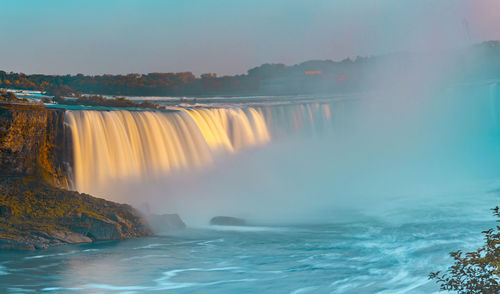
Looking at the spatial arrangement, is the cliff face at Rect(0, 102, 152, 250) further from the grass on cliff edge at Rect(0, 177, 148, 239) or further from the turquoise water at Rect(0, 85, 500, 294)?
the turquoise water at Rect(0, 85, 500, 294)

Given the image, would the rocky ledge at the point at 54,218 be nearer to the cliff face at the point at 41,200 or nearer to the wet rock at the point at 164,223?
the cliff face at the point at 41,200

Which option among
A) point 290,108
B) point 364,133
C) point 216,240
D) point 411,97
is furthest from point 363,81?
point 216,240

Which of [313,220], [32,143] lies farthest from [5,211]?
[313,220]

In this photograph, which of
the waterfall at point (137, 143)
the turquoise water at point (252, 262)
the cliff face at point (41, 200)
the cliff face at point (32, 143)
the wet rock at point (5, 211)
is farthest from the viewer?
the waterfall at point (137, 143)

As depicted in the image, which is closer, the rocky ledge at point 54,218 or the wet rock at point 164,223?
the rocky ledge at point 54,218

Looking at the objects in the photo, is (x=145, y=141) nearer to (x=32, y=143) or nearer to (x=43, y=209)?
(x=32, y=143)

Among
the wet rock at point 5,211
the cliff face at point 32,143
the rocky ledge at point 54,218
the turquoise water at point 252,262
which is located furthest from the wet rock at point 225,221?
the wet rock at point 5,211
